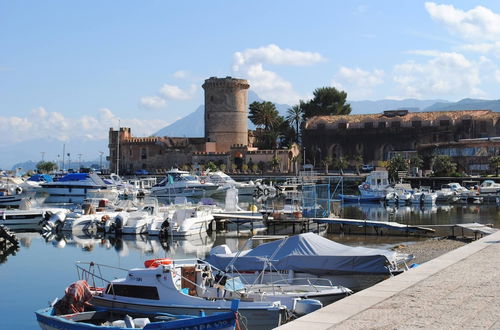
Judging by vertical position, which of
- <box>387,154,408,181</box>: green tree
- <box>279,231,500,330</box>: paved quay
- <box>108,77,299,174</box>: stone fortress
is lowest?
<box>279,231,500,330</box>: paved quay

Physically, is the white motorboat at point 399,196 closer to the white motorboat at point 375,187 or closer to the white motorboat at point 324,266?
the white motorboat at point 375,187

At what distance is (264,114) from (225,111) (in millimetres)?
6440

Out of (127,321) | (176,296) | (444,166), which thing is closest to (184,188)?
(444,166)

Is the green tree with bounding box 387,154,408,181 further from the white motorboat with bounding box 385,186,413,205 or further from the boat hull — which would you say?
the boat hull

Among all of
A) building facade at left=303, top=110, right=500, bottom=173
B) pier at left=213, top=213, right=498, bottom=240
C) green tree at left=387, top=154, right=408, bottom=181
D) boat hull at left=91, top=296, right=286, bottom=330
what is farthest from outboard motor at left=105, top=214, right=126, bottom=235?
building facade at left=303, top=110, right=500, bottom=173

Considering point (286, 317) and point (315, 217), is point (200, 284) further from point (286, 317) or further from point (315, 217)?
point (315, 217)

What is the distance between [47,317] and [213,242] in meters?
18.7

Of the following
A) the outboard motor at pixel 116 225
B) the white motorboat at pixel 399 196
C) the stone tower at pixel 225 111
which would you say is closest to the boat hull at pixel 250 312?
the outboard motor at pixel 116 225

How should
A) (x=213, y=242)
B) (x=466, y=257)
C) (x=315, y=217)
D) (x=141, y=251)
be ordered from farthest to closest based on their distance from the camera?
(x=315, y=217)
(x=213, y=242)
(x=141, y=251)
(x=466, y=257)

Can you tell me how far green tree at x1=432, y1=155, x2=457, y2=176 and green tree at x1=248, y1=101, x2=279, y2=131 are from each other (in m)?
31.3

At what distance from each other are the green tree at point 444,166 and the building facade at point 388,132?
328 inches

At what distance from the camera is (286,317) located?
15.0 m

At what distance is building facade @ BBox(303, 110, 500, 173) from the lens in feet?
287

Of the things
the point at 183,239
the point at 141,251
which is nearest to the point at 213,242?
the point at 183,239
